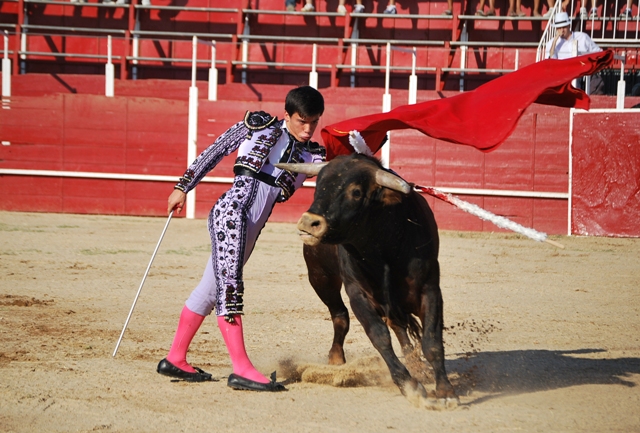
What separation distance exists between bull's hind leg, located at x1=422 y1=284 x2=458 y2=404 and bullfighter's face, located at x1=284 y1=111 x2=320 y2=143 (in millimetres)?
778

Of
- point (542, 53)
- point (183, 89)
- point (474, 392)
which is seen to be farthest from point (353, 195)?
point (183, 89)

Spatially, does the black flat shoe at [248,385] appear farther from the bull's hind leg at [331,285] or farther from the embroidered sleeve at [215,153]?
the embroidered sleeve at [215,153]

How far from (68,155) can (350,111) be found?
12.2ft

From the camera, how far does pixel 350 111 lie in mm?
10742

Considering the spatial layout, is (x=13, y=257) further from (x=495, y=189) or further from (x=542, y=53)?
(x=542, y=53)

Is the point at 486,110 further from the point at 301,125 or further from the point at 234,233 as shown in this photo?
the point at 234,233

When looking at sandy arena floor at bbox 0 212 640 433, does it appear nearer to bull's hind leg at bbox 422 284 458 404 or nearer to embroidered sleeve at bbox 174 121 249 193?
bull's hind leg at bbox 422 284 458 404

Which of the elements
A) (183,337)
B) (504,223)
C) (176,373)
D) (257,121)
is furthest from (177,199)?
(504,223)

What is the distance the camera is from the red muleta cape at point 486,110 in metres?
3.35

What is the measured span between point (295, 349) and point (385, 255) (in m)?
1.14

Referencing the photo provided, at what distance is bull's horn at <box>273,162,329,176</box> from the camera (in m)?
3.28

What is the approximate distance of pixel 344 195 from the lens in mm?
3068

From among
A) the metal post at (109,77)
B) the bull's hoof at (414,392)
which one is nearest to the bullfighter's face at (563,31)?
the metal post at (109,77)

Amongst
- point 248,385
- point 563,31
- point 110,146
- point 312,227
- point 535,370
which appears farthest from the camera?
point 110,146
